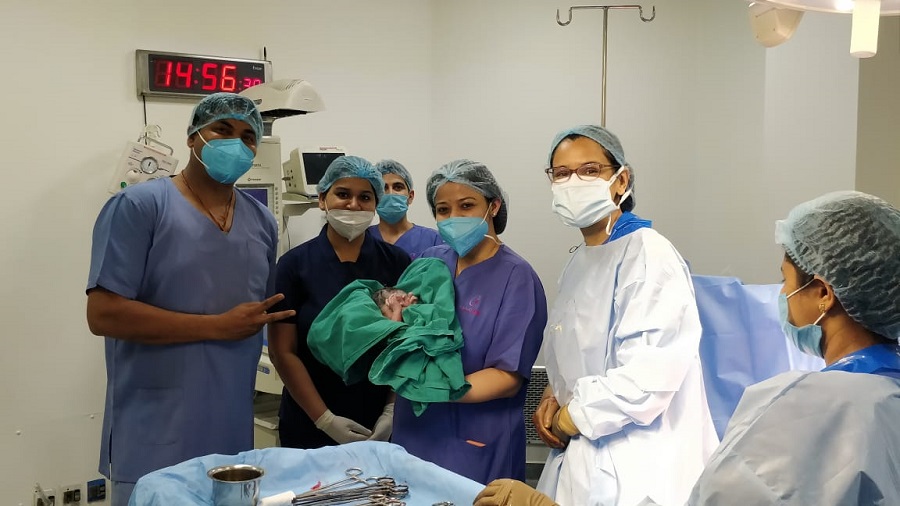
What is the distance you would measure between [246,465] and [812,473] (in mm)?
960

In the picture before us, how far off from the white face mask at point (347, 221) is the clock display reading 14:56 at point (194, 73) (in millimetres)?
1349

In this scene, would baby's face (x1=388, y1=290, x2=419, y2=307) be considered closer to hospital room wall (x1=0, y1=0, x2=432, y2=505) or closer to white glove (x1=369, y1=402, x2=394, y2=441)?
white glove (x1=369, y1=402, x2=394, y2=441)

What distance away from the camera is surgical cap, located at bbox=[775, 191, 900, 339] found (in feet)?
3.41

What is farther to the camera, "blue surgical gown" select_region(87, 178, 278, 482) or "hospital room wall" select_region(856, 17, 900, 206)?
"hospital room wall" select_region(856, 17, 900, 206)

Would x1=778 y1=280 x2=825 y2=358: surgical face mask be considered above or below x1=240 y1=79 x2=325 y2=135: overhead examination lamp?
below

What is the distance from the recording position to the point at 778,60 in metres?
2.66

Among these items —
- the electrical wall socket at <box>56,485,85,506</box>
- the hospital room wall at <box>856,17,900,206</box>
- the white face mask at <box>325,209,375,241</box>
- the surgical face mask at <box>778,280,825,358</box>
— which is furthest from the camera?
the electrical wall socket at <box>56,485,85,506</box>

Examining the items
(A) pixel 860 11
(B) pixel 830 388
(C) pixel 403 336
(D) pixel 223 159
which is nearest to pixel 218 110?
(D) pixel 223 159

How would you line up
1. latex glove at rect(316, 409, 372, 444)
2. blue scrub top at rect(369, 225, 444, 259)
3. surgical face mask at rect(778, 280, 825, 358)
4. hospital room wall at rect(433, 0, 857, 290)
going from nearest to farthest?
surgical face mask at rect(778, 280, 825, 358)
latex glove at rect(316, 409, 372, 444)
blue scrub top at rect(369, 225, 444, 259)
hospital room wall at rect(433, 0, 857, 290)

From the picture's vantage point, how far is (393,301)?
1.84 m

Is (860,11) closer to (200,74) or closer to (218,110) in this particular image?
(218,110)

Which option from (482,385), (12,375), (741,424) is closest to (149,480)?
(482,385)

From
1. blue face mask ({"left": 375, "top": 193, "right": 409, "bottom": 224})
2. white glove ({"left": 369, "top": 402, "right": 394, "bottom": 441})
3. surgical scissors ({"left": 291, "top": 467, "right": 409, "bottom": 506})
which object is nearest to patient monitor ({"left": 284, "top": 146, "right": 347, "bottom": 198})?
blue face mask ({"left": 375, "top": 193, "right": 409, "bottom": 224})

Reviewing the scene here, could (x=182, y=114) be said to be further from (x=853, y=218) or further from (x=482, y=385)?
(x=853, y=218)
